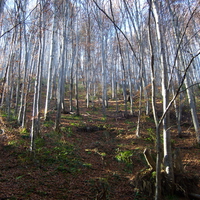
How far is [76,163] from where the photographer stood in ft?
15.3

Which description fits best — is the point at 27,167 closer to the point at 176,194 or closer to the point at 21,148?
the point at 21,148

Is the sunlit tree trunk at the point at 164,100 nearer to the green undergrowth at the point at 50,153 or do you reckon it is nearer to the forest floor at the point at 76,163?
the forest floor at the point at 76,163

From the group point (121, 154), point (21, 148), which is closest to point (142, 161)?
point (121, 154)

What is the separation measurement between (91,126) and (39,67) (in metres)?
4.67

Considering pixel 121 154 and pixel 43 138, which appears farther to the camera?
pixel 43 138

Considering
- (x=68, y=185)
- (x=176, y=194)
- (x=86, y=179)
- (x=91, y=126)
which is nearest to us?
(x=176, y=194)

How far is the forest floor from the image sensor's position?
3.32m

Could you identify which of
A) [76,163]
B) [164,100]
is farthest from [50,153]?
[164,100]

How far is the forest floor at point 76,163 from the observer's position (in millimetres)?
3324

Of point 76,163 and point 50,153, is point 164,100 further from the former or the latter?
point 50,153

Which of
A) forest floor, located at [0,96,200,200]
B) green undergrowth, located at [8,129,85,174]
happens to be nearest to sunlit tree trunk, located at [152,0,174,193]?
forest floor, located at [0,96,200,200]

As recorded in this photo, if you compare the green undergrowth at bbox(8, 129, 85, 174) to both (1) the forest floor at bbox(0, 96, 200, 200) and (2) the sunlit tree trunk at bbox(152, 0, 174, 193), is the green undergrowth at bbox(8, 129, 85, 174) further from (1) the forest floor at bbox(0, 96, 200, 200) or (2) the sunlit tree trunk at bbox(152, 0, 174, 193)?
(2) the sunlit tree trunk at bbox(152, 0, 174, 193)

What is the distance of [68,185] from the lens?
3572mm

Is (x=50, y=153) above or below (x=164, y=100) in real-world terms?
below
